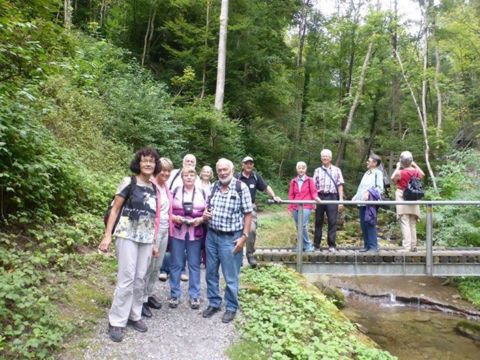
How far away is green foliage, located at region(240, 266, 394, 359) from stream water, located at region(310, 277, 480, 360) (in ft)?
11.1

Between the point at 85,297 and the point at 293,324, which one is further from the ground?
the point at 85,297

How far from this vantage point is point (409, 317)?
1046 cm

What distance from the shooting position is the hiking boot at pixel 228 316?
4.94 m

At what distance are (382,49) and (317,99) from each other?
570 centimetres

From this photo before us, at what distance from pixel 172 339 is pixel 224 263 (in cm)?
111

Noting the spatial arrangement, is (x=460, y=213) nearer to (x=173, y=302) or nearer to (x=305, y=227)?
(x=305, y=227)

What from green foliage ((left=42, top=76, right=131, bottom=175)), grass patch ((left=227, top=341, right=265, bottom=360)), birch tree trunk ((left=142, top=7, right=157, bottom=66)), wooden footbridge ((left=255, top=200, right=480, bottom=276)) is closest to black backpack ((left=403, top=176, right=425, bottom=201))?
wooden footbridge ((left=255, top=200, right=480, bottom=276))

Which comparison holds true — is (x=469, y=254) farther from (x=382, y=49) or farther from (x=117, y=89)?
(x=382, y=49)

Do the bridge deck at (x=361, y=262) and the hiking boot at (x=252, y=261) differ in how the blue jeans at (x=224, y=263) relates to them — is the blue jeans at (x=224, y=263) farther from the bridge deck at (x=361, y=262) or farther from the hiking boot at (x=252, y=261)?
the bridge deck at (x=361, y=262)

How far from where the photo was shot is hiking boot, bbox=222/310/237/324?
494 cm

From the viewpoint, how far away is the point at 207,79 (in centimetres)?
1789

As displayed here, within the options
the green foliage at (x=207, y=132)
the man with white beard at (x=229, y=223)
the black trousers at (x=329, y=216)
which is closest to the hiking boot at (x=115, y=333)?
the man with white beard at (x=229, y=223)

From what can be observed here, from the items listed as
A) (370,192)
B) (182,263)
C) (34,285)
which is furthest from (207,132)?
(34,285)

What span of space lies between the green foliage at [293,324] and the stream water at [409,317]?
3382mm
